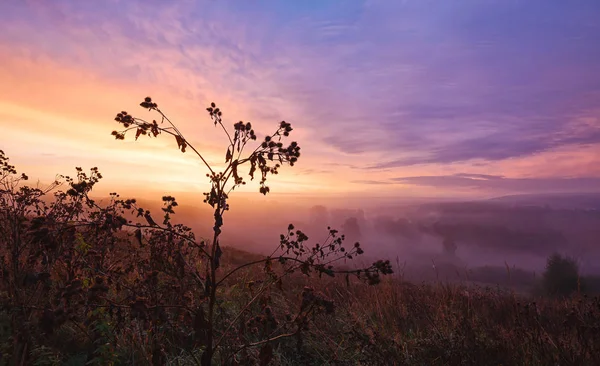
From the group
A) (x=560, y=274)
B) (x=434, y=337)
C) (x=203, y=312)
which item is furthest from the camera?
(x=560, y=274)

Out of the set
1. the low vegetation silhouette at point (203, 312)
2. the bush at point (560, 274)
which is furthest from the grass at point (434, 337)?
the bush at point (560, 274)

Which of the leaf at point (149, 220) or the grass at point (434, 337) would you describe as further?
the grass at point (434, 337)

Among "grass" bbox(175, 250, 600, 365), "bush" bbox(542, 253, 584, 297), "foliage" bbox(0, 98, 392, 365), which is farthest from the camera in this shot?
"bush" bbox(542, 253, 584, 297)

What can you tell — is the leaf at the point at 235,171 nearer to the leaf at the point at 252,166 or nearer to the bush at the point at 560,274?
the leaf at the point at 252,166

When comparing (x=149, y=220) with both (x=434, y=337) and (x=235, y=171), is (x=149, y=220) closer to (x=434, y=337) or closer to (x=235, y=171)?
(x=235, y=171)

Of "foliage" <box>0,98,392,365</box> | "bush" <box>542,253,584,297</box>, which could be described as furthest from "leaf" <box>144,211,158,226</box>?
"bush" <box>542,253,584,297</box>

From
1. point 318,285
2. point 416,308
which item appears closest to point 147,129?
point 416,308

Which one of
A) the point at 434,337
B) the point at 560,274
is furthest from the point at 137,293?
the point at 560,274

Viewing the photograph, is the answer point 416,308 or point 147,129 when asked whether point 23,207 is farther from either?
point 416,308

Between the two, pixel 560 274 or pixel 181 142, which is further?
pixel 560 274

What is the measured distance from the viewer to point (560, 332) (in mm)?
7098

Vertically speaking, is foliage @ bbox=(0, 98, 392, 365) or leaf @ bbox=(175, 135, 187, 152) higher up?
leaf @ bbox=(175, 135, 187, 152)

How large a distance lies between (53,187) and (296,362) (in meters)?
6.03

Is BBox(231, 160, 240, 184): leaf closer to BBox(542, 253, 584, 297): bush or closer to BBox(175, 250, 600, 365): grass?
BBox(175, 250, 600, 365): grass
